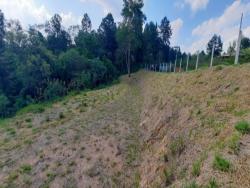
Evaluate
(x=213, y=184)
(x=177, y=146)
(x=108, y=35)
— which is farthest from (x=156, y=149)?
(x=108, y=35)

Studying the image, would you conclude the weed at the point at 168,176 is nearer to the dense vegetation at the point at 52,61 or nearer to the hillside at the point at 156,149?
the hillside at the point at 156,149

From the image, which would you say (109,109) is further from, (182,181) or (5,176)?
(182,181)

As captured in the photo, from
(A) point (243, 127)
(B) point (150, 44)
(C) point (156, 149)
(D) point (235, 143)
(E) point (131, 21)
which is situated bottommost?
(C) point (156, 149)

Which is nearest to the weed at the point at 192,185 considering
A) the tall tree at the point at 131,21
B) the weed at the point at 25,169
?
the weed at the point at 25,169

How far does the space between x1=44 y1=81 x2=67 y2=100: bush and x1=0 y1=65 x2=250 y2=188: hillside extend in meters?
12.6

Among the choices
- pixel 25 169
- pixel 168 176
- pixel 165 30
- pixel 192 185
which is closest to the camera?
pixel 192 185

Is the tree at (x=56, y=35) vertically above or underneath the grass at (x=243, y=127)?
above

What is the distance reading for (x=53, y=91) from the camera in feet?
70.8

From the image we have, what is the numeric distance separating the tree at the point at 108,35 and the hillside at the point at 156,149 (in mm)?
36572

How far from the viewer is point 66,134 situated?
25.9 feet

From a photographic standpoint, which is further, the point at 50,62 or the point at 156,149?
the point at 50,62

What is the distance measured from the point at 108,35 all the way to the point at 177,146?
42379 mm

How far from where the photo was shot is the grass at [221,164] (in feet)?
9.43

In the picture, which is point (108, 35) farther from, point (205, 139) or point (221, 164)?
point (221, 164)
